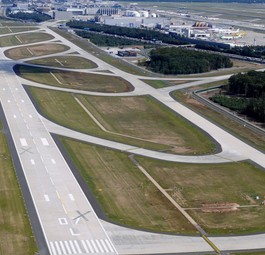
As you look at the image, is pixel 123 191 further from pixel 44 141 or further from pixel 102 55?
pixel 102 55

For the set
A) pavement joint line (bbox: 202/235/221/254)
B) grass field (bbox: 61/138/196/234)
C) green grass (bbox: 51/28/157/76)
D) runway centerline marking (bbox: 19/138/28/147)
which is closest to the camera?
pavement joint line (bbox: 202/235/221/254)

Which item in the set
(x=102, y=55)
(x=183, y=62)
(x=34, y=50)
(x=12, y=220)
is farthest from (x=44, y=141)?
(x=34, y=50)

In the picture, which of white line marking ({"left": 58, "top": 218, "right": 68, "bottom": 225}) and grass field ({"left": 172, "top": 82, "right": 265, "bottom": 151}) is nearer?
white line marking ({"left": 58, "top": 218, "right": 68, "bottom": 225})

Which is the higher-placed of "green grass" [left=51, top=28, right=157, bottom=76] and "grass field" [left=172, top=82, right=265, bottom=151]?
"grass field" [left=172, top=82, right=265, bottom=151]

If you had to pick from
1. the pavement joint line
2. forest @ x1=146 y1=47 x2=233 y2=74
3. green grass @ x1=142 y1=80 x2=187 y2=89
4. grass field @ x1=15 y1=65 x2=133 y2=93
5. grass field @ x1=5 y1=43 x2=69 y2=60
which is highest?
the pavement joint line

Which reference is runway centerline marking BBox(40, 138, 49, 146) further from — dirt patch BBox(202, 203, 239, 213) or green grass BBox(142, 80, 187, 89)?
green grass BBox(142, 80, 187, 89)

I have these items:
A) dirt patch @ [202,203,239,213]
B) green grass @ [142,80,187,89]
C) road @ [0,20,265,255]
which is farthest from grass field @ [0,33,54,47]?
dirt patch @ [202,203,239,213]

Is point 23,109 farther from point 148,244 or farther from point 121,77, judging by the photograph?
point 148,244
